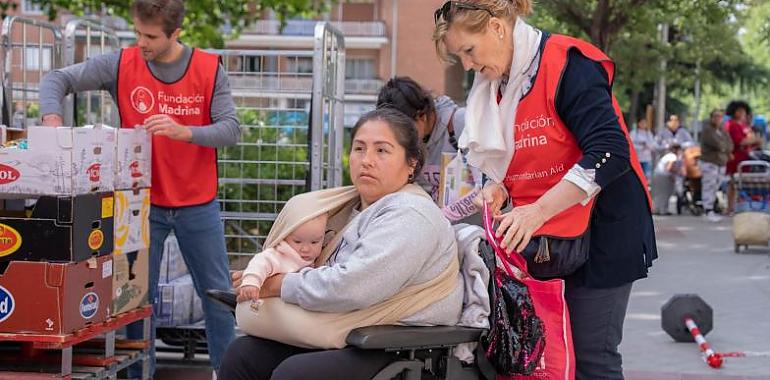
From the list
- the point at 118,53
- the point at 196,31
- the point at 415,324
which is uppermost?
the point at 196,31

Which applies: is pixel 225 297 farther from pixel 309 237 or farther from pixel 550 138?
pixel 550 138

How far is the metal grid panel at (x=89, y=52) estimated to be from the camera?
6.14 meters

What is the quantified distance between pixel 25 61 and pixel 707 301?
5840mm

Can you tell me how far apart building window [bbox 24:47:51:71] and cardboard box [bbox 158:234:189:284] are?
1327mm

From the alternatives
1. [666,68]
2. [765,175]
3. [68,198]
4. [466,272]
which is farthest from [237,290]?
[666,68]

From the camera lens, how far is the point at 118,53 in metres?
5.23

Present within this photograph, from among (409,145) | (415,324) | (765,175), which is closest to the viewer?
(415,324)

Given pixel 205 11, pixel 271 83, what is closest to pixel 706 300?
pixel 271 83

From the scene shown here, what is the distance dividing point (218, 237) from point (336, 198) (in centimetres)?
177

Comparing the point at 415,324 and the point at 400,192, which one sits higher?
the point at 400,192

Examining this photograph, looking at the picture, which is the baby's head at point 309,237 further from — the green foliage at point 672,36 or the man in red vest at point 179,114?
the man in red vest at point 179,114

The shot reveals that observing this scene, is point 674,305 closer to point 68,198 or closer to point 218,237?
point 218,237

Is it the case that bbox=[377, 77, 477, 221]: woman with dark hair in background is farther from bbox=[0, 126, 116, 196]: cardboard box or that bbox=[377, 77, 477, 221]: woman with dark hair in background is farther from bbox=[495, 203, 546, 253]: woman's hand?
bbox=[495, 203, 546, 253]: woman's hand

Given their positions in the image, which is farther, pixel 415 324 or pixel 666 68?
pixel 666 68
